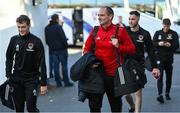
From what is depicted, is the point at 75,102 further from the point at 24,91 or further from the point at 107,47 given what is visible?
the point at 107,47

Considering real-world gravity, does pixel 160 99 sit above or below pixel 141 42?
below

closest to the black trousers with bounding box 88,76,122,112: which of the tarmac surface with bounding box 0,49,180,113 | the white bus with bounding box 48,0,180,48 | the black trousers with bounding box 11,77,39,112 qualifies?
the black trousers with bounding box 11,77,39,112

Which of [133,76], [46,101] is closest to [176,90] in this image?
[46,101]

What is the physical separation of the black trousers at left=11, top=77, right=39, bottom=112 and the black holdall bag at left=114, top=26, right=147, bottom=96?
1.18 m

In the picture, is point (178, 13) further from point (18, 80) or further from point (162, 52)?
point (18, 80)

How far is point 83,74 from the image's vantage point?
23.1ft

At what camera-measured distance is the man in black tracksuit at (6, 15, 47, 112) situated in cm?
730

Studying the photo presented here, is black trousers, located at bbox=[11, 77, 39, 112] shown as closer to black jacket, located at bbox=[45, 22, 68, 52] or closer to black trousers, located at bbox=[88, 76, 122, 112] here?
black trousers, located at bbox=[88, 76, 122, 112]

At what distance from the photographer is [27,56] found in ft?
24.0

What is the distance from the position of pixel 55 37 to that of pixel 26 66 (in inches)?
224

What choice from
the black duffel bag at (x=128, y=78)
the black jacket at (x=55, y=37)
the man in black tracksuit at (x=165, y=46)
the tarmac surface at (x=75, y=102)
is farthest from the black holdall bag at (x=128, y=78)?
the black jacket at (x=55, y=37)

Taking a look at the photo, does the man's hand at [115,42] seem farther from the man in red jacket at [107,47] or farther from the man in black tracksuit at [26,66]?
the man in black tracksuit at [26,66]

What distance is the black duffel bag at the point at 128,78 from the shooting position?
7.14m

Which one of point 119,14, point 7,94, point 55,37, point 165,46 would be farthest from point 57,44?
point 119,14
